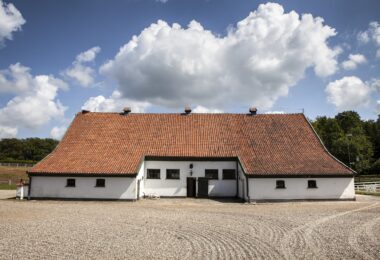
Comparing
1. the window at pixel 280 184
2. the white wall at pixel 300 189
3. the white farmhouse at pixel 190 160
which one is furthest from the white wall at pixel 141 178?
the window at pixel 280 184

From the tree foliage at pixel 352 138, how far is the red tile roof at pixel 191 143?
74.6 feet

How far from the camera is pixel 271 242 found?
11391 mm

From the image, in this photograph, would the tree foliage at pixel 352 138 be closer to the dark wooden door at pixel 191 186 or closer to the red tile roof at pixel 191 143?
the red tile roof at pixel 191 143

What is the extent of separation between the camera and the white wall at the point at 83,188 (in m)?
25.5

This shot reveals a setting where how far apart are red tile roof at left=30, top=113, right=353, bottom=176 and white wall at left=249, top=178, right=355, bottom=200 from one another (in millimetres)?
744

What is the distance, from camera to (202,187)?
27984 mm

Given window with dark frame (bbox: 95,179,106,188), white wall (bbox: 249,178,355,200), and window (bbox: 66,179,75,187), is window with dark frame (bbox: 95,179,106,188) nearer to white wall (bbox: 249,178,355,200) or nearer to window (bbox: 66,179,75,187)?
window (bbox: 66,179,75,187)

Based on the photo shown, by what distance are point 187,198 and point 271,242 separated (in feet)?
53.6

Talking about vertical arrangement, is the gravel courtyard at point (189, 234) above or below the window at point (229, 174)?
below

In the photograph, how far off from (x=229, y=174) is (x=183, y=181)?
13.0 feet

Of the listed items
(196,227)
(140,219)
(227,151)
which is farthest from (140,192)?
(196,227)

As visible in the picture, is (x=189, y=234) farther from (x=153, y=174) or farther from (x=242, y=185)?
(x=153, y=174)

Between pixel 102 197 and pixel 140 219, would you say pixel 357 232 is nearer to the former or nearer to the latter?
pixel 140 219

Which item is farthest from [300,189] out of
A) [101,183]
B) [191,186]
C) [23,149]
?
[23,149]
